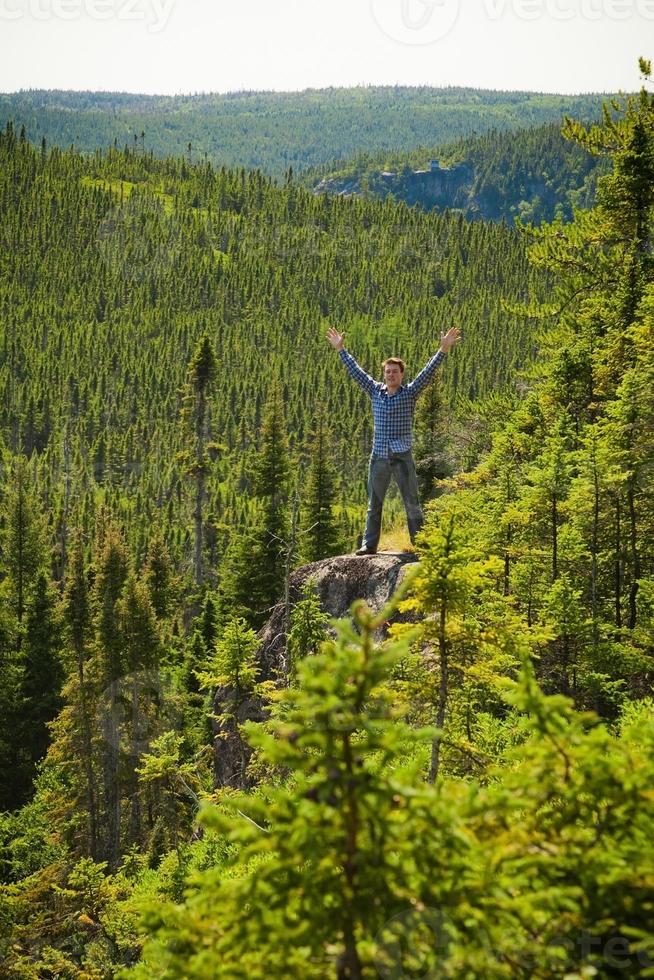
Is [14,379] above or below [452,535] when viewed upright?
below

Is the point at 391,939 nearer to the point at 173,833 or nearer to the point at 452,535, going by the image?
the point at 452,535

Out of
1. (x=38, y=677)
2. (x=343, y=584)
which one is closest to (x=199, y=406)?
(x=38, y=677)

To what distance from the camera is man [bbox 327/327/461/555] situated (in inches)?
432

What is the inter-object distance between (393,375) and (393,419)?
663mm

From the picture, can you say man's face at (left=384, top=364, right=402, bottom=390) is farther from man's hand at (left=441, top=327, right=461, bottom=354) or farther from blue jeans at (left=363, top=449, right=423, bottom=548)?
blue jeans at (left=363, top=449, right=423, bottom=548)

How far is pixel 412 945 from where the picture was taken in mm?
3373

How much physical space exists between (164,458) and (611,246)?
105492mm

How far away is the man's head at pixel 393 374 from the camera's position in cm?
1092

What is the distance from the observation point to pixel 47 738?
3866 centimetres

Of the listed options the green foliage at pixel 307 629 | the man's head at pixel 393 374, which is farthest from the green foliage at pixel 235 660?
the man's head at pixel 393 374

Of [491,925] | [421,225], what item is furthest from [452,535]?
[421,225]

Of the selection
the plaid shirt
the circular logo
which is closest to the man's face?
the plaid shirt

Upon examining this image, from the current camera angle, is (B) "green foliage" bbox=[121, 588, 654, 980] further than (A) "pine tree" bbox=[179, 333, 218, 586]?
No

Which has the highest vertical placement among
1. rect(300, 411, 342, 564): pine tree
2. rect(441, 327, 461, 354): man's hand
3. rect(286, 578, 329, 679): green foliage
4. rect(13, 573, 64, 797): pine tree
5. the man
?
rect(441, 327, 461, 354): man's hand
